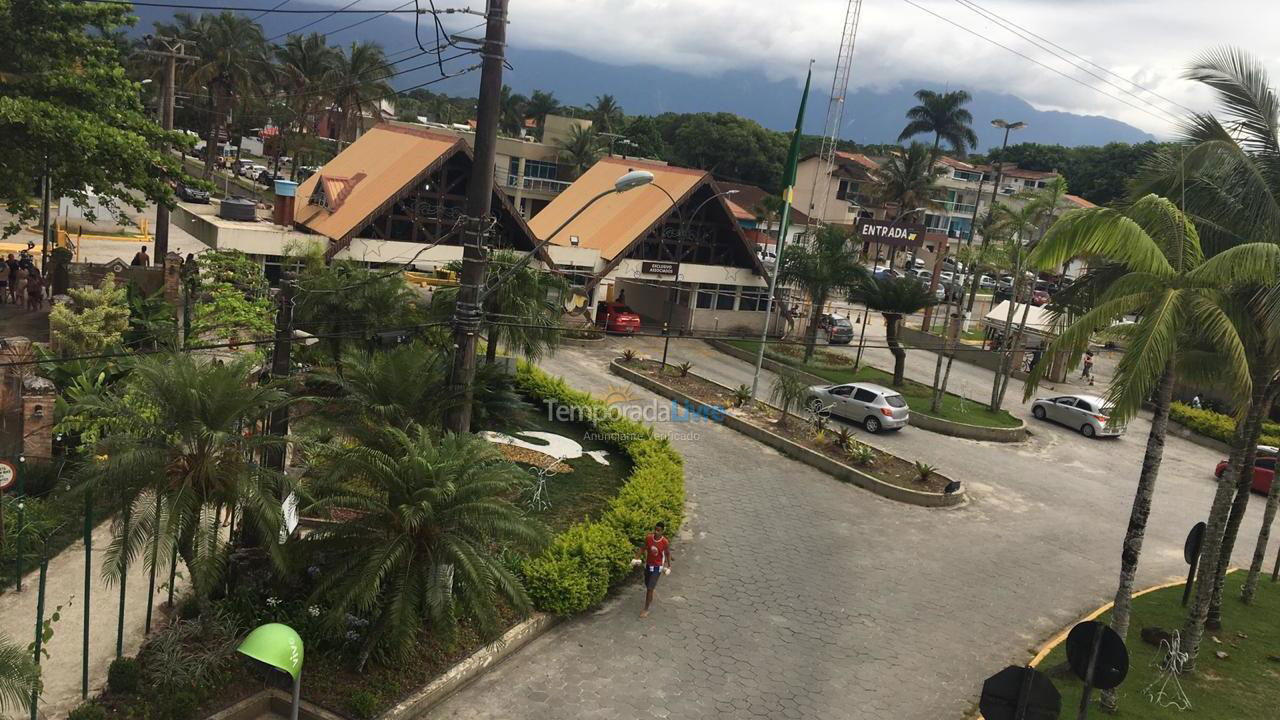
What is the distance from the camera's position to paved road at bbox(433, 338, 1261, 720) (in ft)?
41.7

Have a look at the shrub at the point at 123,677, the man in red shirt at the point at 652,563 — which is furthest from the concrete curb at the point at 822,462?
the shrub at the point at 123,677

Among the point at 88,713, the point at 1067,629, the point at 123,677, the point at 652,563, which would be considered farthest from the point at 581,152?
the point at 88,713

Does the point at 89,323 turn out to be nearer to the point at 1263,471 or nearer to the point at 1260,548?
the point at 1260,548

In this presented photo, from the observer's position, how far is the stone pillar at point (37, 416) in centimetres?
1495

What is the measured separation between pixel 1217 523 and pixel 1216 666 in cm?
225

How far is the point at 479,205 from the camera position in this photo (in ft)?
41.5

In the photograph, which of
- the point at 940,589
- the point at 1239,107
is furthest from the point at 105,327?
the point at 1239,107

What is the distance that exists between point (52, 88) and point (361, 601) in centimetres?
1275

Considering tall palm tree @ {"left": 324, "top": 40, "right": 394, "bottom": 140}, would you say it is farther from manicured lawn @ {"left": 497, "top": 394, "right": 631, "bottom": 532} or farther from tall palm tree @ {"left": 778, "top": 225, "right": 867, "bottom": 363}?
manicured lawn @ {"left": 497, "top": 394, "right": 631, "bottom": 532}

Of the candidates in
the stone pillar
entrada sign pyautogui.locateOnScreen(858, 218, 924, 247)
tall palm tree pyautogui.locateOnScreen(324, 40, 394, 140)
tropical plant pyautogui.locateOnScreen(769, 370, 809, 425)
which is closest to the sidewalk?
the stone pillar

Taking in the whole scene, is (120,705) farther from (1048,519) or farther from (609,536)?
(1048,519)

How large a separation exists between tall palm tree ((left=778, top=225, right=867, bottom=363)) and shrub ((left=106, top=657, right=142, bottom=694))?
26.0 metres

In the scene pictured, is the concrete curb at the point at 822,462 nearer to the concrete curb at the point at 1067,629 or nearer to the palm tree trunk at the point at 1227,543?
the concrete curb at the point at 1067,629

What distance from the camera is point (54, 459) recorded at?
14086mm
